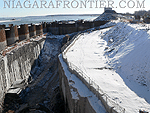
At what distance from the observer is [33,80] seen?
874 inches

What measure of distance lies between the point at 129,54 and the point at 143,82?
4.08m

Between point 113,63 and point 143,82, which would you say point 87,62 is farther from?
point 143,82

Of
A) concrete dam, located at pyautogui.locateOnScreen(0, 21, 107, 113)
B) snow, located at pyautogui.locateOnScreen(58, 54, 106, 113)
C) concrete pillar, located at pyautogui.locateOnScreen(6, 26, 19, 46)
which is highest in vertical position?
concrete pillar, located at pyautogui.locateOnScreen(6, 26, 19, 46)

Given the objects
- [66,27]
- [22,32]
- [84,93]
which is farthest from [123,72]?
[66,27]

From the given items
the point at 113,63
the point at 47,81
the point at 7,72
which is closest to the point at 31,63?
the point at 47,81

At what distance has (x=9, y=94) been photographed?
16234mm

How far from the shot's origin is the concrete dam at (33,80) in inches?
546

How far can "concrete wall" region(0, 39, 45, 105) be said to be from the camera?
54.2ft

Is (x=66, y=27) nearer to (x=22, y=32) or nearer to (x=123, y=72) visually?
(x=22, y=32)

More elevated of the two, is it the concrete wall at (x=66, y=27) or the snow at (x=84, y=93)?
the concrete wall at (x=66, y=27)

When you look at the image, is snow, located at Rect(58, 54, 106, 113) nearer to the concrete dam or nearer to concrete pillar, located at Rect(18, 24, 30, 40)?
the concrete dam

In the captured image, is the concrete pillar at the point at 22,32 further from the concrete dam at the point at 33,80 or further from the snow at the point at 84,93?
the snow at the point at 84,93

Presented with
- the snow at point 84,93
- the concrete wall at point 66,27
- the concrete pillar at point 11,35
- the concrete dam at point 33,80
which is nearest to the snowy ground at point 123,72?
the snow at point 84,93

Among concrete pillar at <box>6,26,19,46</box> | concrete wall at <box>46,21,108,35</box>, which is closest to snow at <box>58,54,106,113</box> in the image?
concrete pillar at <box>6,26,19,46</box>
